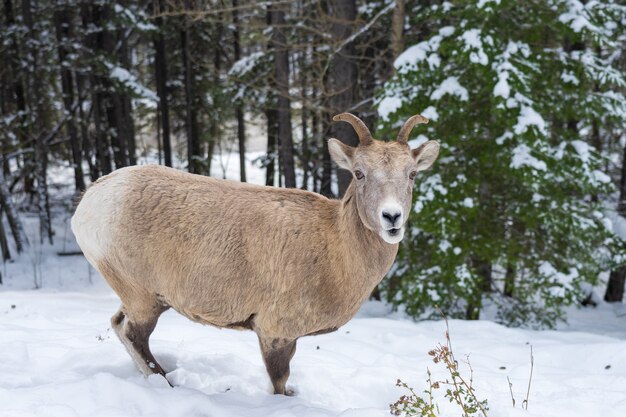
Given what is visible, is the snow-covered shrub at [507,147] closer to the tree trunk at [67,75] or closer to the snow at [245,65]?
the snow at [245,65]

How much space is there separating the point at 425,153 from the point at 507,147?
15.1ft

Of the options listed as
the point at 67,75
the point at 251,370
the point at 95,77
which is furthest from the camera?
the point at 67,75

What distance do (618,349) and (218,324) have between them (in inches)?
181

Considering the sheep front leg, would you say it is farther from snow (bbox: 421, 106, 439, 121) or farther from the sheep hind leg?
snow (bbox: 421, 106, 439, 121)

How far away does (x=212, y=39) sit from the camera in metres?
17.5

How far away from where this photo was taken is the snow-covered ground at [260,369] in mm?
4043

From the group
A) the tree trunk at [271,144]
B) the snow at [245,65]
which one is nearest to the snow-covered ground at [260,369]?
A: the snow at [245,65]

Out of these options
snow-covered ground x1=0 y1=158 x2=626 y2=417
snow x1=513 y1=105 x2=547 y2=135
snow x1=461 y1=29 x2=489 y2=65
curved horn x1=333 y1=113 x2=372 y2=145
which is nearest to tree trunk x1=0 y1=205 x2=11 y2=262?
snow-covered ground x1=0 y1=158 x2=626 y2=417

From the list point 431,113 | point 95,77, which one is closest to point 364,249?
point 431,113

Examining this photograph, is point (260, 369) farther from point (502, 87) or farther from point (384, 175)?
point (502, 87)

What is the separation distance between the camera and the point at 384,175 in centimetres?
384

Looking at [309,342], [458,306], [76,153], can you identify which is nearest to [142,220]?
[309,342]

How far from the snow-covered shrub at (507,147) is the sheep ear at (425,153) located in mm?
4079

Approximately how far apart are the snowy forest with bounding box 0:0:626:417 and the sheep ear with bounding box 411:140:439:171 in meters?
1.47
